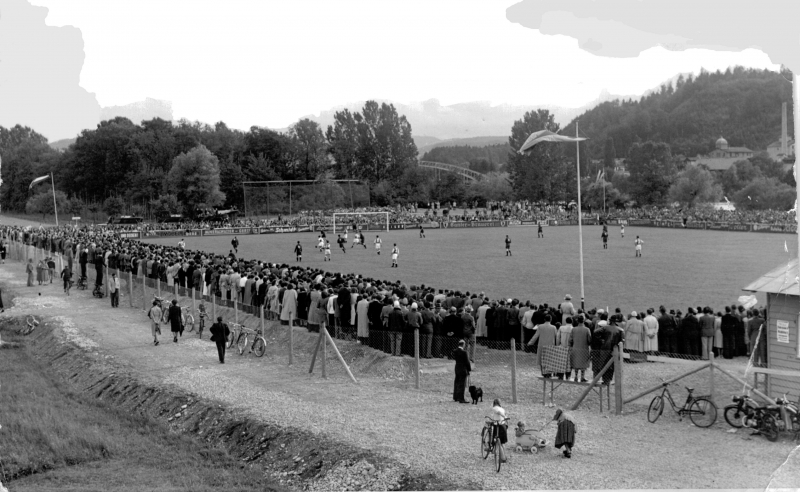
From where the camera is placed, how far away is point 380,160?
112m

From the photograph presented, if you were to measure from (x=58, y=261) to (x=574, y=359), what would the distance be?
3099cm

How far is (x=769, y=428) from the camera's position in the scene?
10953 mm

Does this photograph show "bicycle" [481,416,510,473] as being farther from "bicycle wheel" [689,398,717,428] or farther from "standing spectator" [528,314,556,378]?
"standing spectator" [528,314,556,378]

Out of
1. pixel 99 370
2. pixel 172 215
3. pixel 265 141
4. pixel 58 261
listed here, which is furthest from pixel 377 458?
pixel 265 141

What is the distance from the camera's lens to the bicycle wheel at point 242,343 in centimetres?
1973

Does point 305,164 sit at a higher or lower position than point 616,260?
higher

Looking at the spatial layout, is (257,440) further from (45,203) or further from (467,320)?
(45,203)

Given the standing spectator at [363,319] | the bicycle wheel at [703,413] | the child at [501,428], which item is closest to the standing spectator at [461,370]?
the child at [501,428]

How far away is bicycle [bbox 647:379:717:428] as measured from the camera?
38.7 ft

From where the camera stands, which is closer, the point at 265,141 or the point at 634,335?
the point at 634,335

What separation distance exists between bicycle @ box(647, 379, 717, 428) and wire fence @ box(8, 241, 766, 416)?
12.0 inches

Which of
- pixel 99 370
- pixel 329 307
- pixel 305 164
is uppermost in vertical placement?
pixel 305 164

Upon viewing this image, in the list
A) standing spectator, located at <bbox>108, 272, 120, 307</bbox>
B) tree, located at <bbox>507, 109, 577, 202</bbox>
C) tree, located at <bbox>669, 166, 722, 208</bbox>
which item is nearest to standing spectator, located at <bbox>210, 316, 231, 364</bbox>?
standing spectator, located at <bbox>108, 272, 120, 307</bbox>

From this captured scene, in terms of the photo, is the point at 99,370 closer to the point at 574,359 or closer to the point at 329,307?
the point at 329,307
